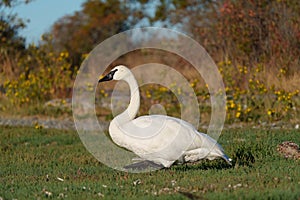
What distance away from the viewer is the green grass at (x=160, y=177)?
598 cm

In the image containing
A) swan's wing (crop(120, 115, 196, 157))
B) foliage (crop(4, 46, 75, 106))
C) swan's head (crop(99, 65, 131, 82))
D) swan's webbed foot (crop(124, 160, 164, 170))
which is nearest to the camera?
swan's wing (crop(120, 115, 196, 157))

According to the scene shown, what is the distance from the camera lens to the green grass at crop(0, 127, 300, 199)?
5.98m

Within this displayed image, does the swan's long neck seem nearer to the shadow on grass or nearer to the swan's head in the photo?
the swan's head

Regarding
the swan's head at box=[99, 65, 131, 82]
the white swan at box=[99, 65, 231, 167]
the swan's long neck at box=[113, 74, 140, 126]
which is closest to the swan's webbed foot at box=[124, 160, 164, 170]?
the white swan at box=[99, 65, 231, 167]

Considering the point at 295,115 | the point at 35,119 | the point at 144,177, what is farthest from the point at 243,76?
the point at 144,177

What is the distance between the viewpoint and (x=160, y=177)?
22.9ft

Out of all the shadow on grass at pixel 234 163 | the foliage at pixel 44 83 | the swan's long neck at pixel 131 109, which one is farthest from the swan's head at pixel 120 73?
the foliage at pixel 44 83

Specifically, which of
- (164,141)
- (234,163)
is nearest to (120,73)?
(164,141)

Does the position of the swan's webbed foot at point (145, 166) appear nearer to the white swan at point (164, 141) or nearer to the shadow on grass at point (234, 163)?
the white swan at point (164, 141)

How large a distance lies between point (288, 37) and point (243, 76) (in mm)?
2020

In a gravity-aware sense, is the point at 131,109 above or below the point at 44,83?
below

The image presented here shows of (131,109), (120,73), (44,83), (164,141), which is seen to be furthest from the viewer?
(44,83)

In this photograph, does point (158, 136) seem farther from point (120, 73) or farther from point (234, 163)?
point (120, 73)

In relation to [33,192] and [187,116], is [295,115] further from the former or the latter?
[33,192]
